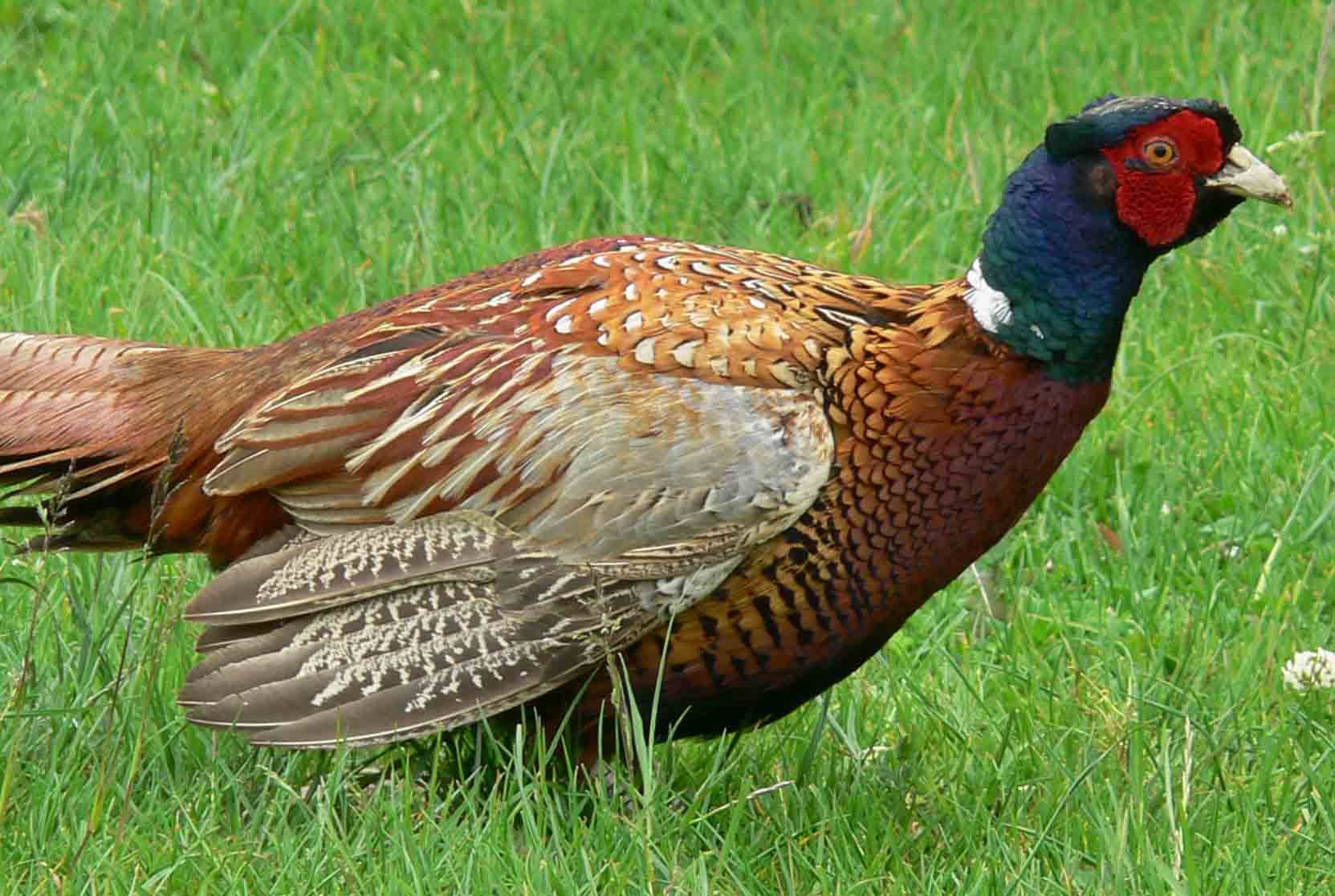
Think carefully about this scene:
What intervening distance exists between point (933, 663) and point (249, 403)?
1.43 meters

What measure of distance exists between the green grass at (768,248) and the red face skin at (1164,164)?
2.75ft

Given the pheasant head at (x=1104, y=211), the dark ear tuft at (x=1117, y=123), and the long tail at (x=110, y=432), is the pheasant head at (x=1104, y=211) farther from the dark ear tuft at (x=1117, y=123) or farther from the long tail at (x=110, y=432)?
the long tail at (x=110, y=432)

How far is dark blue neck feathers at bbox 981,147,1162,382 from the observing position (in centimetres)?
357

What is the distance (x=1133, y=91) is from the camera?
21.3ft

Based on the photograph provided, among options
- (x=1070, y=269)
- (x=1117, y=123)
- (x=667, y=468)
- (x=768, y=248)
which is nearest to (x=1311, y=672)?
(x=1070, y=269)

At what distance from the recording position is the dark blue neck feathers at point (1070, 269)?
3570 millimetres

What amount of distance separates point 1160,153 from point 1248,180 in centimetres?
15

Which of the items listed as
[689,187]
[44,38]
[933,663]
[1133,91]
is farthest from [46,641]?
[1133,91]

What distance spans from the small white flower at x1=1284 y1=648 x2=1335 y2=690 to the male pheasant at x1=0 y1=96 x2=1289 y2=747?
72 centimetres

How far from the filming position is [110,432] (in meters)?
3.80

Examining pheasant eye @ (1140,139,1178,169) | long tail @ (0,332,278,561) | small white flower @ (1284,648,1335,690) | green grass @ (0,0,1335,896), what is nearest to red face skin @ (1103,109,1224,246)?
pheasant eye @ (1140,139,1178,169)

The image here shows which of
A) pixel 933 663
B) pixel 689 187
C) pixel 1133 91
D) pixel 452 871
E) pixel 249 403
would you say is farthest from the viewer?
pixel 1133 91

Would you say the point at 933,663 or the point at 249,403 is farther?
the point at 933,663

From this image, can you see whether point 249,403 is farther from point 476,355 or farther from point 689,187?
point 689,187
